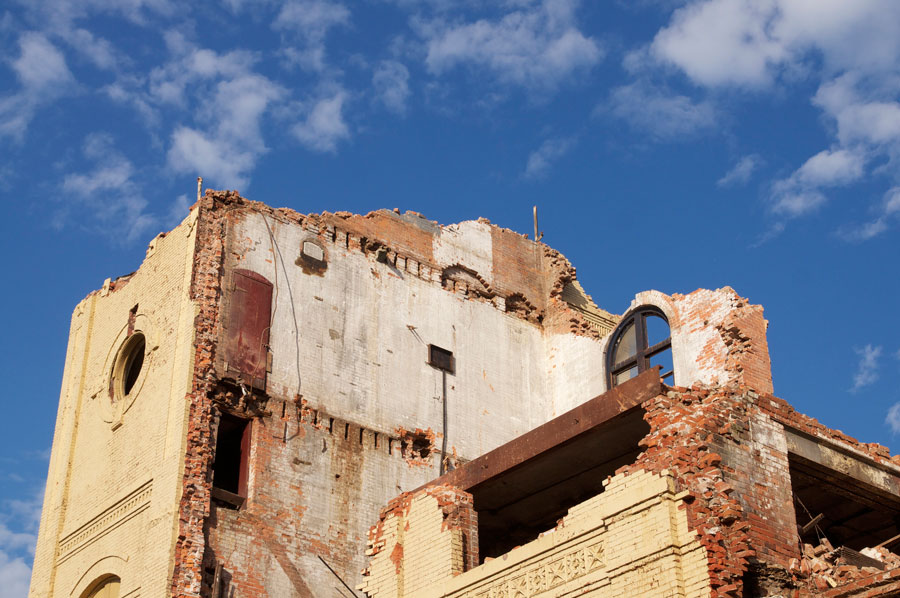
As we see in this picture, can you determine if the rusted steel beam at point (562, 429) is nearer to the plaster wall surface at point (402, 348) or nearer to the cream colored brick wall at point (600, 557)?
the cream colored brick wall at point (600, 557)

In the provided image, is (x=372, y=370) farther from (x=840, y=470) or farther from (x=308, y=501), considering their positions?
(x=840, y=470)

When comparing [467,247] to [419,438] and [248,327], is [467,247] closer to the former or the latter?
[419,438]

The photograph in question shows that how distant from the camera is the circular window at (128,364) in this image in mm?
24219

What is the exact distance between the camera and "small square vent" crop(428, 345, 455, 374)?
25.6 metres

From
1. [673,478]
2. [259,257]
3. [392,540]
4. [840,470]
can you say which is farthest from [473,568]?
[259,257]

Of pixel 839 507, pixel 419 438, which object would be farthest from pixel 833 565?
pixel 419 438

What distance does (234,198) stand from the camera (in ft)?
79.0

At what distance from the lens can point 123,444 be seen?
2309 centimetres

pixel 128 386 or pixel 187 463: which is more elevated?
pixel 128 386

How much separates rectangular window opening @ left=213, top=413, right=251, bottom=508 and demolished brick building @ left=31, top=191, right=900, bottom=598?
0.19 ft

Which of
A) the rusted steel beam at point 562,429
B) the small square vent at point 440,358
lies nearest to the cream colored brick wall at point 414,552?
the rusted steel beam at point 562,429

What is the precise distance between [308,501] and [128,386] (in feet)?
15.4

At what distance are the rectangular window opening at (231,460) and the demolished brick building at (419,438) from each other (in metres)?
0.06

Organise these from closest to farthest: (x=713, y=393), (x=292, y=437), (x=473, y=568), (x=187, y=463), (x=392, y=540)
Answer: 1. (x=713, y=393)
2. (x=473, y=568)
3. (x=392, y=540)
4. (x=187, y=463)
5. (x=292, y=437)
